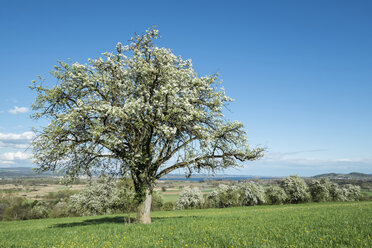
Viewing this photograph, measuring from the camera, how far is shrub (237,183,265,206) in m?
66.8

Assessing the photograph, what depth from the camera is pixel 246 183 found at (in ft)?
229

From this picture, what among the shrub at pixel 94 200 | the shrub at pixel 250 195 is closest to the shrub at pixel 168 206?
the shrub at pixel 94 200

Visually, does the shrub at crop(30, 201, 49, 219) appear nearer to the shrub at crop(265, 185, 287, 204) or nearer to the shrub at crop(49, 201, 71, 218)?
the shrub at crop(49, 201, 71, 218)

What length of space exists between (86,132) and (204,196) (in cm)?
5969

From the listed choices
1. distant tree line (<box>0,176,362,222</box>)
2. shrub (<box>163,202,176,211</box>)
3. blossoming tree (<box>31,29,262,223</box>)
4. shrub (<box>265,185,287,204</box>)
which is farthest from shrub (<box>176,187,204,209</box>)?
blossoming tree (<box>31,29,262,223</box>)

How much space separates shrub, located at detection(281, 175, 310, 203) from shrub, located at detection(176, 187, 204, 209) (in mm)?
23662

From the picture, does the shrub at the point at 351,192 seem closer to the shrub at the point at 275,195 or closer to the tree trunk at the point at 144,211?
the shrub at the point at 275,195

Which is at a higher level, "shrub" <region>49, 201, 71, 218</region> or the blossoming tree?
the blossoming tree

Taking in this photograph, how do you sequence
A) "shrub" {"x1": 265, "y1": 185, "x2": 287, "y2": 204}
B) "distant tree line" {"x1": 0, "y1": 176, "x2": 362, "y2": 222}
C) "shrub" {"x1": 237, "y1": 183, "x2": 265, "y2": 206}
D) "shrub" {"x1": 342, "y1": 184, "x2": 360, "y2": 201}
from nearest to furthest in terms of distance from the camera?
"distant tree line" {"x1": 0, "y1": 176, "x2": 362, "y2": 222} < "shrub" {"x1": 265, "y1": 185, "x2": 287, "y2": 204} < "shrub" {"x1": 237, "y1": 183, "x2": 265, "y2": 206} < "shrub" {"x1": 342, "y1": 184, "x2": 360, "y2": 201}

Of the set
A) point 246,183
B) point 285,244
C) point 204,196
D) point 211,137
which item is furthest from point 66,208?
point 285,244

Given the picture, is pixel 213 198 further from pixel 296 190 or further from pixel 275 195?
pixel 296 190

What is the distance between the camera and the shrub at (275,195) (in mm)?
66438

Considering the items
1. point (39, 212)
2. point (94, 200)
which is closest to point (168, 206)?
point (94, 200)

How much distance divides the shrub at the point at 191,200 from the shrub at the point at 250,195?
36.1 feet
